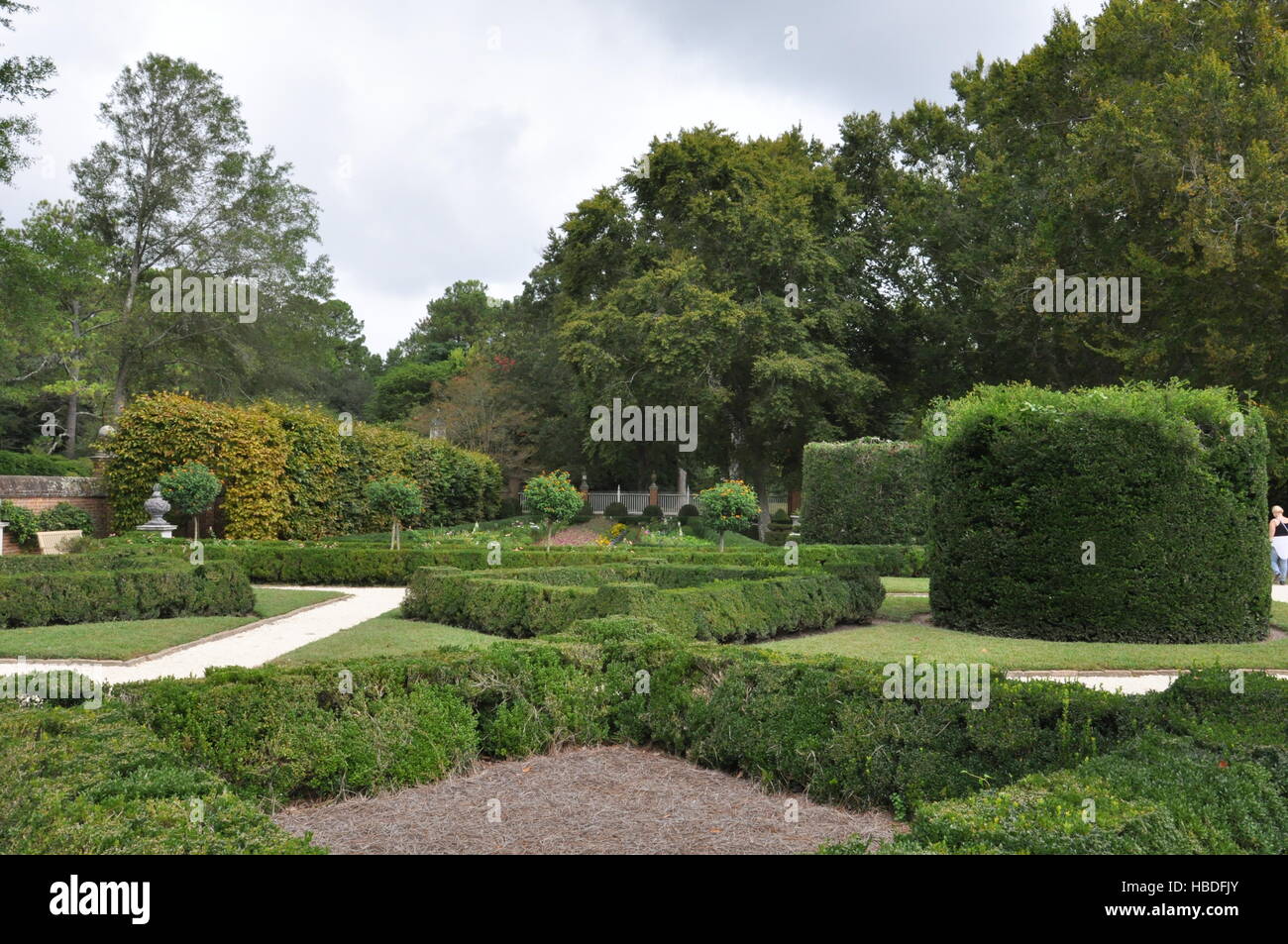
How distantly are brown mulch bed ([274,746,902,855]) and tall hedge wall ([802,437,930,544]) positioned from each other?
1846cm

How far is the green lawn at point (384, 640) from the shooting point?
9875mm

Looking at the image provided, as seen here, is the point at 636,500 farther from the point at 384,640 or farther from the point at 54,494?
the point at 384,640

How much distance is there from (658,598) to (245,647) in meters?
4.72

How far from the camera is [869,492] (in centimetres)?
2373

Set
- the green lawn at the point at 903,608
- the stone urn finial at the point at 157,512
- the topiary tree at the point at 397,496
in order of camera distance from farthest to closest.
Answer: the topiary tree at the point at 397,496 → the stone urn finial at the point at 157,512 → the green lawn at the point at 903,608

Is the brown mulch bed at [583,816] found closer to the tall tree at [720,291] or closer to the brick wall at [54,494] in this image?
the brick wall at [54,494]

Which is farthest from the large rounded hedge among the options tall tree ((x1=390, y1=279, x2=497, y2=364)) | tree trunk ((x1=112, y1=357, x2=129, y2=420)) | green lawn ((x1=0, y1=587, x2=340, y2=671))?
tall tree ((x1=390, y1=279, x2=497, y2=364))

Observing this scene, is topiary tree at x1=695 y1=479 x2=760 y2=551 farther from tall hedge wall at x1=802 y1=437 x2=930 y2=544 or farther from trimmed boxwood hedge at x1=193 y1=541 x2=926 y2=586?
tall hedge wall at x1=802 y1=437 x2=930 y2=544

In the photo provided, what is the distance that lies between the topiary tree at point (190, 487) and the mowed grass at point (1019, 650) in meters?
13.7

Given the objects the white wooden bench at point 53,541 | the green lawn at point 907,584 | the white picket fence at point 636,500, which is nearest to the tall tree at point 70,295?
the white wooden bench at point 53,541

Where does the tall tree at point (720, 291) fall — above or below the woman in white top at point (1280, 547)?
above
